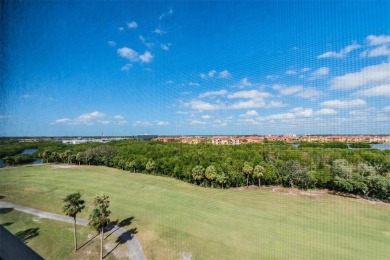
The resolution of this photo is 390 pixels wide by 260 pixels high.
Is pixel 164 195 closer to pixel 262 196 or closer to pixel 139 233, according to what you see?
pixel 139 233

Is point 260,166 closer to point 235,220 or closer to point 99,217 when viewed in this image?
point 235,220

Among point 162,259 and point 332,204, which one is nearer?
point 162,259

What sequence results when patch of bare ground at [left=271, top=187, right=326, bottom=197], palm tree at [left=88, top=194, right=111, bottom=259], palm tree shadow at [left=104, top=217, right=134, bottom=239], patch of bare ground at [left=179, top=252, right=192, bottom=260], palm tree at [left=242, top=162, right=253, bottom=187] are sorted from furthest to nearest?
palm tree at [left=242, top=162, right=253, bottom=187], patch of bare ground at [left=271, top=187, right=326, bottom=197], palm tree shadow at [left=104, top=217, right=134, bottom=239], palm tree at [left=88, top=194, right=111, bottom=259], patch of bare ground at [left=179, top=252, right=192, bottom=260]

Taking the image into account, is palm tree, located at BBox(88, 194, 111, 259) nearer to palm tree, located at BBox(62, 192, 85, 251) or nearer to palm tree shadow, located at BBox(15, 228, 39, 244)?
palm tree, located at BBox(62, 192, 85, 251)

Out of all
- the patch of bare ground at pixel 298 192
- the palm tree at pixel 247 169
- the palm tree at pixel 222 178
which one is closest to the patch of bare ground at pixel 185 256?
the palm tree at pixel 222 178

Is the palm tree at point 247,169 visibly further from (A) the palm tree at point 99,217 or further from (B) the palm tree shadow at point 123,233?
(A) the palm tree at point 99,217

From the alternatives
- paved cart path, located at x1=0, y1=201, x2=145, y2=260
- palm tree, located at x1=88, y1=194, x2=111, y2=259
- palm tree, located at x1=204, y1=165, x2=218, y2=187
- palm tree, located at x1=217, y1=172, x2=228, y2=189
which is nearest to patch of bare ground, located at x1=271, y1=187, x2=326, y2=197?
palm tree, located at x1=217, y1=172, x2=228, y2=189

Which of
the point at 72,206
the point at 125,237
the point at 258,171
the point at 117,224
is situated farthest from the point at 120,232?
the point at 258,171

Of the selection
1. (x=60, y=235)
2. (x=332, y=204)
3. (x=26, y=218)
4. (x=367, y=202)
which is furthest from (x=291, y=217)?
(x=26, y=218)
